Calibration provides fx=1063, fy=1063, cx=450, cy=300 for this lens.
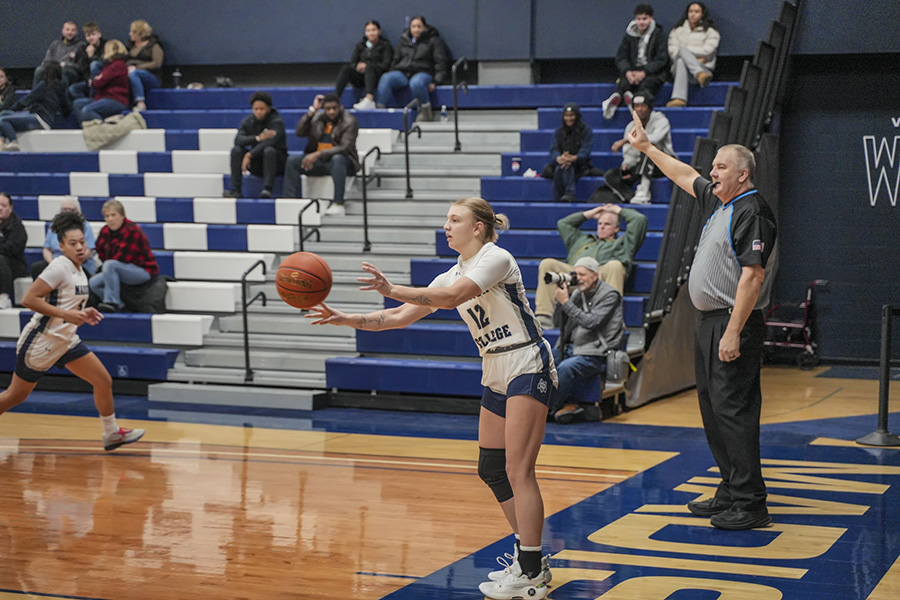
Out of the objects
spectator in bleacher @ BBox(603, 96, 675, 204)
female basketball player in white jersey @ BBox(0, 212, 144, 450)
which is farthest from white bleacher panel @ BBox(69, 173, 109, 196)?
spectator in bleacher @ BBox(603, 96, 675, 204)

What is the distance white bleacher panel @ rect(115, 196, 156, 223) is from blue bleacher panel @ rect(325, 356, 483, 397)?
12.6 ft

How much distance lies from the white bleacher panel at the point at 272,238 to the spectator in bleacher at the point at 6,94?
4.57 meters

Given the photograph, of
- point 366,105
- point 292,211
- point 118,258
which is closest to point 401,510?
point 118,258

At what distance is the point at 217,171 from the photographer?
12461 mm

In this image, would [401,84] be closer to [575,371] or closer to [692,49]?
Result: [692,49]

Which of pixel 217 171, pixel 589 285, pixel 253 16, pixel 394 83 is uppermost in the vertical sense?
pixel 253 16

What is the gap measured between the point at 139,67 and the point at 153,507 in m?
9.33

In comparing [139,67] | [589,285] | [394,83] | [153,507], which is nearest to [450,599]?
[153,507]

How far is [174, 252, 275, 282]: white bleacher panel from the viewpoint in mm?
11047

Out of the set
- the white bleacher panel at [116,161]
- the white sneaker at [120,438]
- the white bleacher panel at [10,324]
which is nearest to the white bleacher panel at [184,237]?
the white bleacher panel at [116,161]

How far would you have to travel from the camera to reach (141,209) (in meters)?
12.2

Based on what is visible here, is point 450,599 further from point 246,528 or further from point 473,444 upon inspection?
point 473,444

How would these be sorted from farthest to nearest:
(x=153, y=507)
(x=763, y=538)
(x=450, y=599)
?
(x=153, y=507) → (x=763, y=538) → (x=450, y=599)

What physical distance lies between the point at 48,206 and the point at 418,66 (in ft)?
15.3
